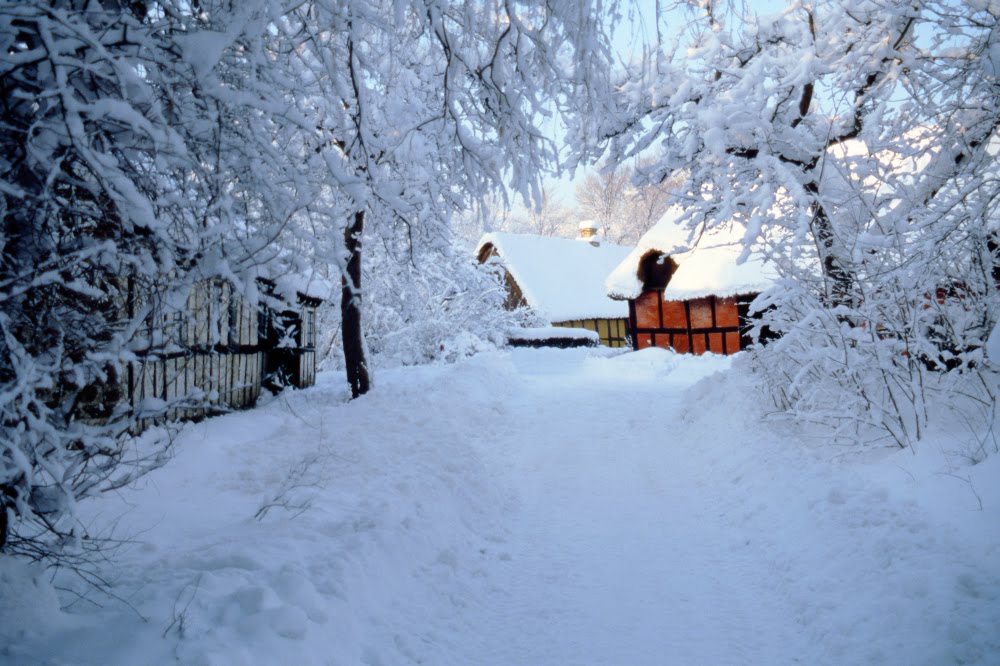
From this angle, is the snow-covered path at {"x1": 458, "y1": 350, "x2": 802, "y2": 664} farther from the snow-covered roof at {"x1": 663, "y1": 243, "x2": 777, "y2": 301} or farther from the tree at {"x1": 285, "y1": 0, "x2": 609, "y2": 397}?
the snow-covered roof at {"x1": 663, "y1": 243, "x2": 777, "y2": 301}

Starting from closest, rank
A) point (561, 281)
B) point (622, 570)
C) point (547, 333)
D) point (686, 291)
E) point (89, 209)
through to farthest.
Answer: point (89, 209) < point (622, 570) < point (686, 291) < point (547, 333) < point (561, 281)

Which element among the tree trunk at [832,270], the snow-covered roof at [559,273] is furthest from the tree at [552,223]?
the tree trunk at [832,270]

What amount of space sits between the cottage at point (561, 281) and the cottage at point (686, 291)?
4878mm

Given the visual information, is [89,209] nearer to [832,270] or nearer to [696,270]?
[832,270]

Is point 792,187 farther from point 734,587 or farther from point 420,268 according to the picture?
point 420,268

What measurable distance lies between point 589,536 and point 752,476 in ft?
6.59

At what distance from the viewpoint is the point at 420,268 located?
16438 millimetres

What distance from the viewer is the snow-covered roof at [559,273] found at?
24844 mm

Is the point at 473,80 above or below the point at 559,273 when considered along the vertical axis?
below

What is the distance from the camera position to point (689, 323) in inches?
713

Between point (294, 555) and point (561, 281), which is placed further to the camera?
point (561, 281)

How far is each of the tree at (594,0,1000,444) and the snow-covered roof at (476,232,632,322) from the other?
49.9 ft

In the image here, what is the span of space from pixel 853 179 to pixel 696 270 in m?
8.93

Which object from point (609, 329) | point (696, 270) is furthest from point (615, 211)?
point (696, 270)
